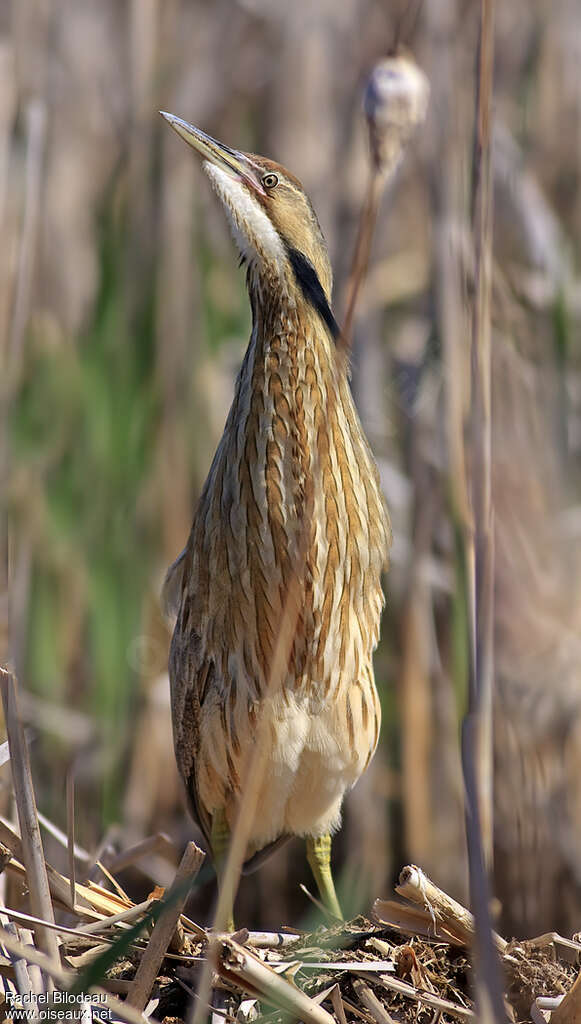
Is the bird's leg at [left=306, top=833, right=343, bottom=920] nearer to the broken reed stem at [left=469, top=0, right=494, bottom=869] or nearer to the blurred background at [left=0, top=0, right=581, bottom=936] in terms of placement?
the blurred background at [left=0, top=0, right=581, bottom=936]

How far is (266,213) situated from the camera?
1.93m

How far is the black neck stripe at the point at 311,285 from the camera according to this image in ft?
6.30

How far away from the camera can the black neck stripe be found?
1921 mm

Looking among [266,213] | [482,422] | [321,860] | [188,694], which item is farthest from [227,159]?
[321,860]

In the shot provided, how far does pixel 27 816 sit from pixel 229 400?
2.11 metres


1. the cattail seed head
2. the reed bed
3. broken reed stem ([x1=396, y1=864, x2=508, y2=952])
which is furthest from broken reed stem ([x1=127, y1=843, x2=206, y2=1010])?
the cattail seed head

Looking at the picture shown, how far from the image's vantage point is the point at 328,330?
6.44 feet

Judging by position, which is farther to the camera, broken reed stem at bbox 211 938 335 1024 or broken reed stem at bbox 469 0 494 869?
broken reed stem at bbox 211 938 335 1024

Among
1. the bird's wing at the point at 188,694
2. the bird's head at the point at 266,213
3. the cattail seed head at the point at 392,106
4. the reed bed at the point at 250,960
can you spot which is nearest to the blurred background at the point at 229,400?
the bird's wing at the point at 188,694

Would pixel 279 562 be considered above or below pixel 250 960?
above

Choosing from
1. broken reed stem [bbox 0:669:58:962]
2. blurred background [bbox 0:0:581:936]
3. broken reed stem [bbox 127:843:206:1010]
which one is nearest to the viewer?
broken reed stem [bbox 0:669:58:962]

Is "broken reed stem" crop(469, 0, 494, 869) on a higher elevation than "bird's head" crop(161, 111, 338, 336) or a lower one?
lower

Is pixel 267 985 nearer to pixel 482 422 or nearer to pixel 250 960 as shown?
pixel 250 960

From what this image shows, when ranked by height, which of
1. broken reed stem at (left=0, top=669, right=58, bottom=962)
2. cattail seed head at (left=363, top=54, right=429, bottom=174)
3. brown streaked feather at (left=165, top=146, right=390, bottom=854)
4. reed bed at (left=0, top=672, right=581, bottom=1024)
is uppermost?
cattail seed head at (left=363, top=54, right=429, bottom=174)
